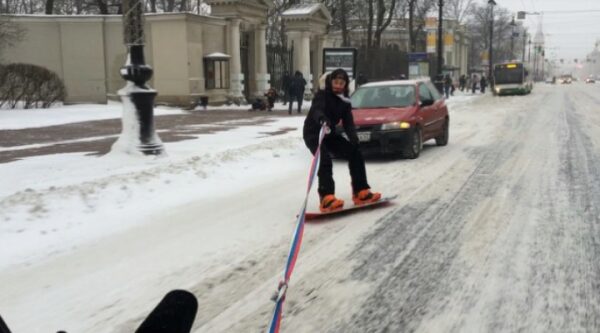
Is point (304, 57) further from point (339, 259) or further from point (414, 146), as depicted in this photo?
point (339, 259)

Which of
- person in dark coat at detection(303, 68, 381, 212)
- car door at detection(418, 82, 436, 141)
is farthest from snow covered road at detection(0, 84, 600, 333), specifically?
car door at detection(418, 82, 436, 141)

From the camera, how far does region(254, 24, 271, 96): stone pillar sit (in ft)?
98.0

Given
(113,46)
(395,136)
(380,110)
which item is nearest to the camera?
(395,136)

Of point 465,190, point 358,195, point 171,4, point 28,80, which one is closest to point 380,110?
point 465,190

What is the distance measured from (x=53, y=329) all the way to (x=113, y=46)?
24.9 m

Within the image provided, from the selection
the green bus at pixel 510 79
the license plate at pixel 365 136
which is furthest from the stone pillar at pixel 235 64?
the green bus at pixel 510 79

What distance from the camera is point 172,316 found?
2.08 metres

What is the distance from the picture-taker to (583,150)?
1162cm

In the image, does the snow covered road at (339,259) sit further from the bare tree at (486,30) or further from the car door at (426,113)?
the bare tree at (486,30)

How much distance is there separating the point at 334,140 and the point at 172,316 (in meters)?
4.97

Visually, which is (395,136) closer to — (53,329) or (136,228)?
(136,228)

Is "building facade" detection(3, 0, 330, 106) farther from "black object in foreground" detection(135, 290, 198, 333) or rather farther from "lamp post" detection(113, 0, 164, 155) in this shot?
"black object in foreground" detection(135, 290, 198, 333)

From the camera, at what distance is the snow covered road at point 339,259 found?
3820 mm

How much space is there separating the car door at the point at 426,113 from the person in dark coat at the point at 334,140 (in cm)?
509
